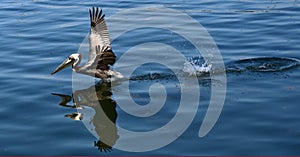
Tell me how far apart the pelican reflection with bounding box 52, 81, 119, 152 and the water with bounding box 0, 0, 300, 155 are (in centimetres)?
11

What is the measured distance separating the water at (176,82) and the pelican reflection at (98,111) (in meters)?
0.11

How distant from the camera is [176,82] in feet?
33.2

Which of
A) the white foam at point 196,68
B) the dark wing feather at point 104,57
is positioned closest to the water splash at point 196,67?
the white foam at point 196,68

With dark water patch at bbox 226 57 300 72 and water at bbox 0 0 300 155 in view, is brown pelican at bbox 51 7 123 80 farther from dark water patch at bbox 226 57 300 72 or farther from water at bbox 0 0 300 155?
dark water patch at bbox 226 57 300 72

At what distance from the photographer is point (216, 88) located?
9.65 meters

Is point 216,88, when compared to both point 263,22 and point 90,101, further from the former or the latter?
point 263,22

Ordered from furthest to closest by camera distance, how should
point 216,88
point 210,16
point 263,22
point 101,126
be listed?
point 210,16 → point 263,22 → point 216,88 → point 101,126

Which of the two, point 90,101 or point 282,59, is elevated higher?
point 282,59

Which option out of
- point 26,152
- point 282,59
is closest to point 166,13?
point 282,59

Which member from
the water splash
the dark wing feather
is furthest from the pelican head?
the water splash

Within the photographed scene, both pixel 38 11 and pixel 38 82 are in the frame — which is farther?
pixel 38 11

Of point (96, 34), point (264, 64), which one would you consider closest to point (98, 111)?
point (96, 34)

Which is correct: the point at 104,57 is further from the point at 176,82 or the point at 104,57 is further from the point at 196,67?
the point at 196,67

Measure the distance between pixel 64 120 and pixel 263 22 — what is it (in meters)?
6.70
